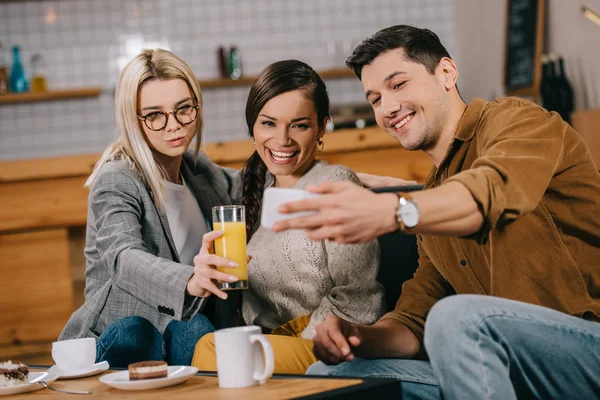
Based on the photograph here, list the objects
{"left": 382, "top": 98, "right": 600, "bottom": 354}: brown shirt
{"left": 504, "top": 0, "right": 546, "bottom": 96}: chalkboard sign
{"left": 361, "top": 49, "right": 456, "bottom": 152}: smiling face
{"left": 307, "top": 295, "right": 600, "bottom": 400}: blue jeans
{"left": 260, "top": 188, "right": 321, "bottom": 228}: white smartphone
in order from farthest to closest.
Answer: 1. {"left": 504, "top": 0, "right": 546, "bottom": 96}: chalkboard sign
2. {"left": 361, "top": 49, "right": 456, "bottom": 152}: smiling face
3. {"left": 382, "top": 98, "right": 600, "bottom": 354}: brown shirt
4. {"left": 307, "top": 295, "right": 600, "bottom": 400}: blue jeans
5. {"left": 260, "top": 188, "right": 321, "bottom": 228}: white smartphone

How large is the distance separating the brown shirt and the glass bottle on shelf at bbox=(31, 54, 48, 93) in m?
4.22

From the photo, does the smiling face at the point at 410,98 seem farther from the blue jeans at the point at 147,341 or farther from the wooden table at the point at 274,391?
the blue jeans at the point at 147,341

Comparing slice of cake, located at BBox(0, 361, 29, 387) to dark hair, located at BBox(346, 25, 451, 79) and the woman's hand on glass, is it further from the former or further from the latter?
dark hair, located at BBox(346, 25, 451, 79)

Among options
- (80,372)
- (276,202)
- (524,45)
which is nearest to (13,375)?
(80,372)

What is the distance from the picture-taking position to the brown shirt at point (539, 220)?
55.5 inches

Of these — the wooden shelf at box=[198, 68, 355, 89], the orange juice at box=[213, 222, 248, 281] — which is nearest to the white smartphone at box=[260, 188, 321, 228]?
the orange juice at box=[213, 222, 248, 281]

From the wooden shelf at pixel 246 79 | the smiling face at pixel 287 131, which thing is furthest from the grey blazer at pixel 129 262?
the wooden shelf at pixel 246 79

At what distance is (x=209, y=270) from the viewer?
67.4 inches

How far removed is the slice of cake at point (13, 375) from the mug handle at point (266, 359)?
483 mm

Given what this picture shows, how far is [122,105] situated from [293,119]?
19.9 inches

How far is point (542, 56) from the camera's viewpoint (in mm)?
3949

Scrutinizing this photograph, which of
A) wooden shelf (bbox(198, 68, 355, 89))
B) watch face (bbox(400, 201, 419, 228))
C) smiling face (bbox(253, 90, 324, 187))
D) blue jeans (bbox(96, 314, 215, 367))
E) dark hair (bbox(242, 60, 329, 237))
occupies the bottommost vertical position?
blue jeans (bbox(96, 314, 215, 367))

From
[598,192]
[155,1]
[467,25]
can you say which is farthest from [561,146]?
[155,1]

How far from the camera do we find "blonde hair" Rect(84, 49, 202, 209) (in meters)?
2.25
